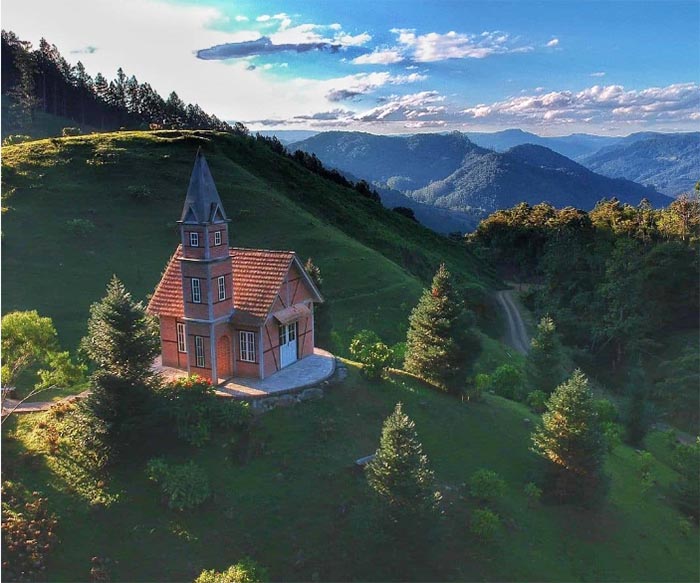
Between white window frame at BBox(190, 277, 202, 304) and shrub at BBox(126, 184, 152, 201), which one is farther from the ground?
shrub at BBox(126, 184, 152, 201)

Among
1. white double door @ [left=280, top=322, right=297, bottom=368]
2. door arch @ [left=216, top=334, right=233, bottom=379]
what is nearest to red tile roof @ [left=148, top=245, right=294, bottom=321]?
door arch @ [left=216, top=334, right=233, bottom=379]

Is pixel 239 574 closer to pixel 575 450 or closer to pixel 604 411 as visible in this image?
pixel 575 450

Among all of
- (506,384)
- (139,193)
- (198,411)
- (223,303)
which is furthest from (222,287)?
(139,193)

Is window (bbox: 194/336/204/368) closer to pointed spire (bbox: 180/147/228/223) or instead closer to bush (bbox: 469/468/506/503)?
pointed spire (bbox: 180/147/228/223)

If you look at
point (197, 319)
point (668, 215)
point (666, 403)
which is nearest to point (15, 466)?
point (197, 319)

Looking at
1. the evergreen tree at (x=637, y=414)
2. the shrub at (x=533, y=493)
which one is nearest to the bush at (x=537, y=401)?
the evergreen tree at (x=637, y=414)

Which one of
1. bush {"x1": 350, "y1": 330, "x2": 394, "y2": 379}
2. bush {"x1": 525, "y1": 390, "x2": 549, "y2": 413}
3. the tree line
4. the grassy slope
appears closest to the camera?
the grassy slope

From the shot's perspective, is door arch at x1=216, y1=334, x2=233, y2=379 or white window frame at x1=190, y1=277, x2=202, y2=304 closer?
white window frame at x1=190, y1=277, x2=202, y2=304
